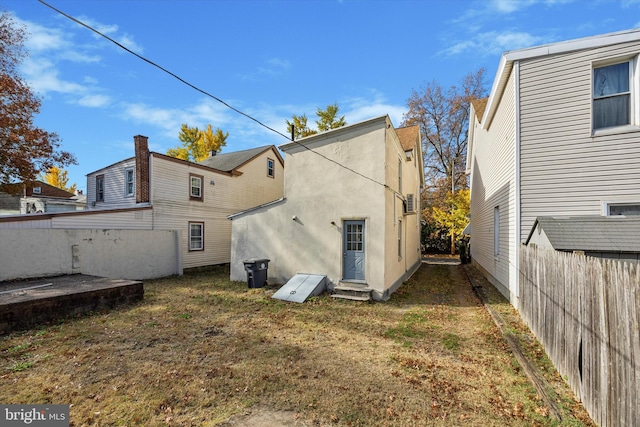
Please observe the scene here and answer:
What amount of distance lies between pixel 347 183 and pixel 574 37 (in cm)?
688

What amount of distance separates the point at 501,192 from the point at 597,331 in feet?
24.6

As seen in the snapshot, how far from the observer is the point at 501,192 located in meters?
9.91

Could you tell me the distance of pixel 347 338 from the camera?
20.2 ft

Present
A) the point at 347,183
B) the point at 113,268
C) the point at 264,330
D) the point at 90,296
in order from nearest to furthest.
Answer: the point at 264,330, the point at 90,296, the point at 347,183, the point at 113,268

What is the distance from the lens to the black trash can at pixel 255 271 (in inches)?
428

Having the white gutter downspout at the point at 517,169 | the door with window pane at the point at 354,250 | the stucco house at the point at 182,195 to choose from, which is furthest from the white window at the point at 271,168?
the white gutter downspout at the point at 517,169

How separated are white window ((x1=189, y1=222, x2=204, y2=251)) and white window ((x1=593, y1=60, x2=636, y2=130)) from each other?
16.5 metres

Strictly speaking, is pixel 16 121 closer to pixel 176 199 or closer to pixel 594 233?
pixel 176 199

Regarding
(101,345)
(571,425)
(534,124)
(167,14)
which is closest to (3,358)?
(101,345)

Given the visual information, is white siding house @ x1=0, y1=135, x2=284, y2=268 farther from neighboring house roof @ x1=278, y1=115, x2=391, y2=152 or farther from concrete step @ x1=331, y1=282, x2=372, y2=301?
concrete step @ x1=331, y1=282, x2=372, y2=301

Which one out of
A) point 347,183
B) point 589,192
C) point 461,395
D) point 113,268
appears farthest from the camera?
point 113,268

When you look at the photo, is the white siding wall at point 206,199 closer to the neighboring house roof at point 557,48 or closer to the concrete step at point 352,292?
the concrete step at point 352,292

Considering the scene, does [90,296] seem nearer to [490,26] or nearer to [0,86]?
[0,86]

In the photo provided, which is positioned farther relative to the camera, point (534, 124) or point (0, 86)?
point (0, 86)
